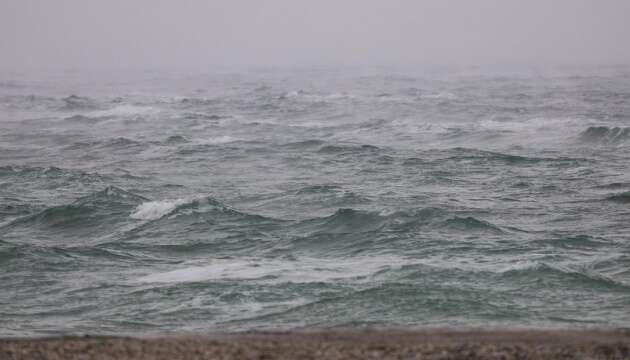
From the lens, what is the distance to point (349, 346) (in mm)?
14008

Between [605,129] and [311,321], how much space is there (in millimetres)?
33632

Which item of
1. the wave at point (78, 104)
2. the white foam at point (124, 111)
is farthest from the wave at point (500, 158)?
the wave at point (78, 104)

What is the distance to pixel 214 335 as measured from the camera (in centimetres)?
1580

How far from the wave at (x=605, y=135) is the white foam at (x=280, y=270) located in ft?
83.5

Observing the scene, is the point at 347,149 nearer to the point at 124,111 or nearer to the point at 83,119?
the point at 83,119

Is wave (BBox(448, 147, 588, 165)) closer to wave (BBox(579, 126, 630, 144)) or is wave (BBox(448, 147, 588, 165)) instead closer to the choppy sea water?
the choppy sea water

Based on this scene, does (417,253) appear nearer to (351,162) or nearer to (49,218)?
(49,218)

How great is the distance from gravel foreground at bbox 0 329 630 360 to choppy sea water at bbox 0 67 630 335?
9.31 feet

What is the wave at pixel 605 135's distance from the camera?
46319 millimetres

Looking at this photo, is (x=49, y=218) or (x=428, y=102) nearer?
(x=49, y=218)

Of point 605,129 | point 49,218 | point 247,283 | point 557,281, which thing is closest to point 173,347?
point 247,283

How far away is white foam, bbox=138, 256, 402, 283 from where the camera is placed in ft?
72.7

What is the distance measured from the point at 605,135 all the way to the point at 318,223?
936 inches

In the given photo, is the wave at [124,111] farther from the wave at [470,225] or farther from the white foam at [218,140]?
the wave at [470,225]
